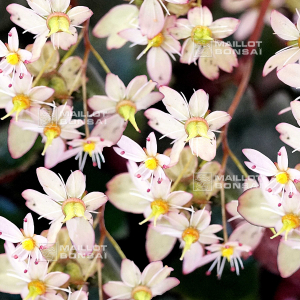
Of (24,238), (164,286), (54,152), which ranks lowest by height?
(164,286)

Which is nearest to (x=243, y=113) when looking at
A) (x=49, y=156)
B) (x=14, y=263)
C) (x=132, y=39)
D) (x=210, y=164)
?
(x=210, y=164)

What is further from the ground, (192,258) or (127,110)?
(127,110)

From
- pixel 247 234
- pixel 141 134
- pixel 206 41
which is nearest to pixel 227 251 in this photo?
pixel 247 234

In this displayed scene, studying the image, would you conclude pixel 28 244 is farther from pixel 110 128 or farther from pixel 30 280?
pixel 110 128

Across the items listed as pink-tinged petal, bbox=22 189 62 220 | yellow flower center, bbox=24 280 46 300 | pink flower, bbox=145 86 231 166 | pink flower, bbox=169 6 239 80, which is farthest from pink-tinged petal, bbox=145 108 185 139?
yellow flower center, bbox=24 280 46 300

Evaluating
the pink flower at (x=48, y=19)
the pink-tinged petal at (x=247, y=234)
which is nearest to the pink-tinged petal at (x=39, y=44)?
the pink flower at (x=48, y=19)
